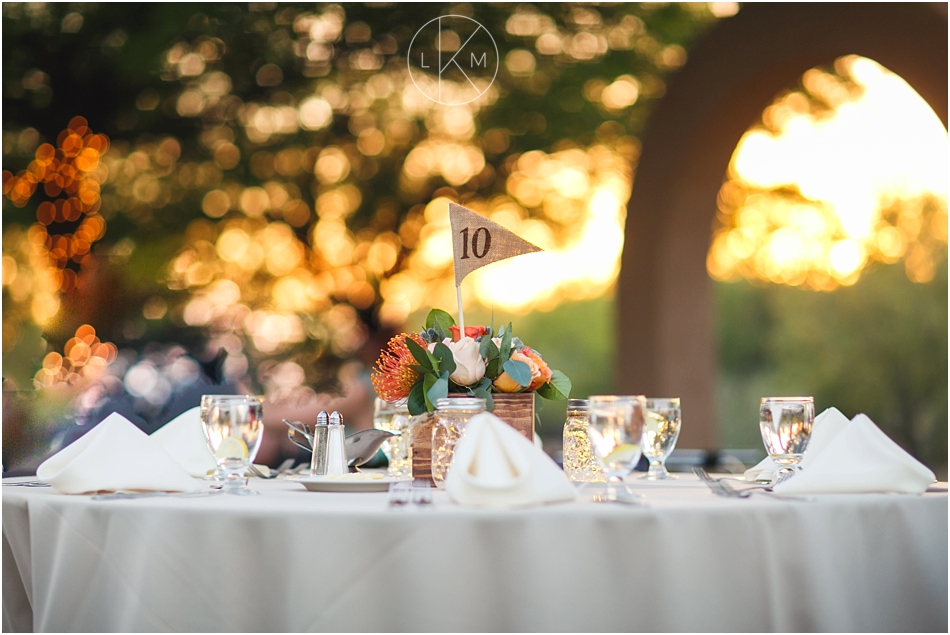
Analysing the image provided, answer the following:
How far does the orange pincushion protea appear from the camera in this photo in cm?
169

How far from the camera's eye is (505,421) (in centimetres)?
168

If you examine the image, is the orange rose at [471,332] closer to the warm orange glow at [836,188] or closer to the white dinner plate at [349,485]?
the white dinner plate at [349,485]

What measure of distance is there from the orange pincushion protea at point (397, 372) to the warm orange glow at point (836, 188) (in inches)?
297

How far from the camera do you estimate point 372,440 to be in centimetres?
185

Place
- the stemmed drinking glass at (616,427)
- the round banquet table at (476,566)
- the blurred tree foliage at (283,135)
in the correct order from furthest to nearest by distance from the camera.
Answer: the blurred tree foliage at (283,135), the stemmed drinking glass at (616,427), the round banquet table at (476,566)

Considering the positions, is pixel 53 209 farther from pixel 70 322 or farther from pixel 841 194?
pixel 841 194

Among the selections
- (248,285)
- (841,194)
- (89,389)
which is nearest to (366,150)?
(248,285)

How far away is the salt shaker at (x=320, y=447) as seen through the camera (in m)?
1.85

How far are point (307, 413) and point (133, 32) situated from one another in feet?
14.7

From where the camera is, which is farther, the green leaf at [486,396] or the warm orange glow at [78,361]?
the warm orange glow at [78,361]

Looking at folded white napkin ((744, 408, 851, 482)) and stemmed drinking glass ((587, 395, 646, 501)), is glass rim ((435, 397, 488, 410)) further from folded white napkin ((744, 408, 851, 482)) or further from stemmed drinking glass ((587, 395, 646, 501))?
folded white napkin ((744, 408, 851, 482))

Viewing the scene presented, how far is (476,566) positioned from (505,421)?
50 cm

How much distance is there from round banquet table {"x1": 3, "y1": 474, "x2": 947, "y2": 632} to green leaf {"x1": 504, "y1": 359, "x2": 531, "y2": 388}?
0.36 m

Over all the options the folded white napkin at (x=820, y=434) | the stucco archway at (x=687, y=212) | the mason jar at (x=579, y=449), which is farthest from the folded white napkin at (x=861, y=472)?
the stucco archway at (x=687, y=212)
